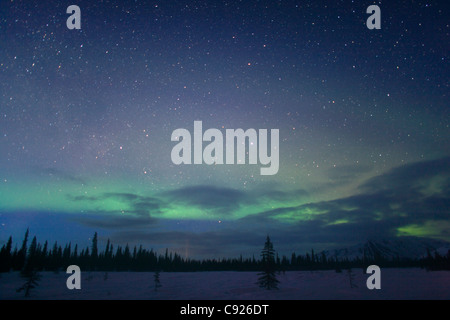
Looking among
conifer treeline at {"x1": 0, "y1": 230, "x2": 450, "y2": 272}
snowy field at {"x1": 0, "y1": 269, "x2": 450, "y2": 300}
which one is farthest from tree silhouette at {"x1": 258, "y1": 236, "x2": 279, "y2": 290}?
conifer treeline at {"x1": 0, "y1": 230, "x2": 450, "y2": 272}

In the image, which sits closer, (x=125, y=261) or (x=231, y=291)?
(x=231, y=291)

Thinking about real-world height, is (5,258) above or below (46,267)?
above

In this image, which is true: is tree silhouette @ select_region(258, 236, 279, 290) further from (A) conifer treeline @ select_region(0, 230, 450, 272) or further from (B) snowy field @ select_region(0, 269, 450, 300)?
(A) conifer treeline @ select_region(0, 230, 450, 272)

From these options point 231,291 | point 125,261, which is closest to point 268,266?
point 231,291

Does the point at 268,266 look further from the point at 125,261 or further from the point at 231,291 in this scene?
the point at 125,261

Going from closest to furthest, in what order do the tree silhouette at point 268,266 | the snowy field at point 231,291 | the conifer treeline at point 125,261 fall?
the snowy field at point 231,291 < the tree silhouette at point 268,266 < the conifer treeline at point 125,261

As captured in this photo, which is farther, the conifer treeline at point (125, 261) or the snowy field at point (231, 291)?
the conifer treeline at point (125, 261)

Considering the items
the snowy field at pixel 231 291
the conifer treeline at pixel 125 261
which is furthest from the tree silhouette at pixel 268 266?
the conifer treeline at pixel 125 261

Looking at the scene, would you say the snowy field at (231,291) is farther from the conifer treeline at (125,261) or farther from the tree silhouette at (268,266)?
the conifer treeline at (125,261)
